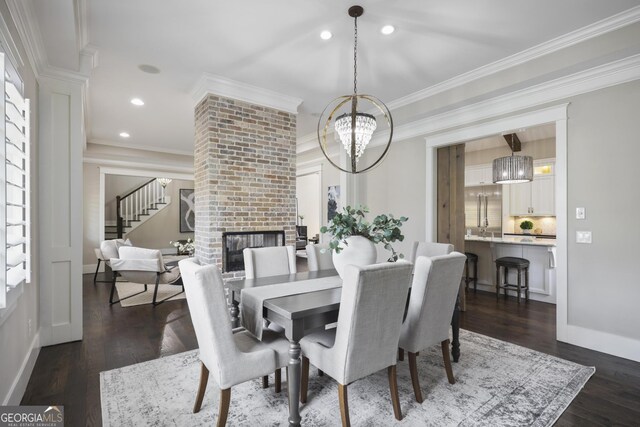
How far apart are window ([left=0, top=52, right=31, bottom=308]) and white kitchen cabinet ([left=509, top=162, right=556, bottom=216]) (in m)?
7.62

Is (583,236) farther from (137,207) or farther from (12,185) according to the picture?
(137,207)

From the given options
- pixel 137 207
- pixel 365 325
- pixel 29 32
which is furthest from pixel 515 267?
pixel 137 207

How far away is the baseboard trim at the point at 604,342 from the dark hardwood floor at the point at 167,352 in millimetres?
89

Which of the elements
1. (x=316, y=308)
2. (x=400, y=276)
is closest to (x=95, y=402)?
(x=316, y=308)

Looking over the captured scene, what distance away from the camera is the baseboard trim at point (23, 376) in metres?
1.95

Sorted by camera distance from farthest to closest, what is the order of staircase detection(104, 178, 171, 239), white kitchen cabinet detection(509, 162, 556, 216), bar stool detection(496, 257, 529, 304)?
staircase detection(104, 178, 171, 239) → white kitchen cabinet detection(509, 162, 556, 216) → bar stool detection(496, 257, 529, 304)

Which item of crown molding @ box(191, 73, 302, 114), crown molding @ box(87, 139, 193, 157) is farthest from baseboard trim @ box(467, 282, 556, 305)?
crown molding @ box(87, 139, 193, 157)

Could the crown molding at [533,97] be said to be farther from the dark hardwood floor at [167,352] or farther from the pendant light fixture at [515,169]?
the dark hardwood floor at [167,352]

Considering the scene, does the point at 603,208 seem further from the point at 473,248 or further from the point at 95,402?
the point at 95,402

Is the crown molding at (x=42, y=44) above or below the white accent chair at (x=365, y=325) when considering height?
above

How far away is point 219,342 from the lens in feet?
5.51

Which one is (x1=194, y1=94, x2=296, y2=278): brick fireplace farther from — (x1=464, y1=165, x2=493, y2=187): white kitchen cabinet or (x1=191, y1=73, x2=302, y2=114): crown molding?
(x1=464, y1=165, x2=493, y2=187): white kitchen cabinet

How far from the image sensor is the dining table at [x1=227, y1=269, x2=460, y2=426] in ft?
5.79

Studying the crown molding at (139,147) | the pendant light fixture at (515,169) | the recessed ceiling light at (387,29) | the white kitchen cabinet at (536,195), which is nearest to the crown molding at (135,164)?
the crown molding at (139,147)
